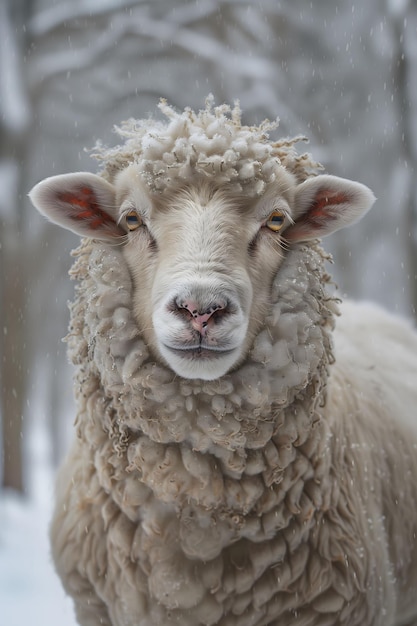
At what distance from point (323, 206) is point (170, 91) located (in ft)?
18.3

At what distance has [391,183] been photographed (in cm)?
866

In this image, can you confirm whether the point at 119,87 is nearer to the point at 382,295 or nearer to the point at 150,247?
the point at 150,247

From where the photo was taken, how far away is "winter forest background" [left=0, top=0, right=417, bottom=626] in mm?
7352

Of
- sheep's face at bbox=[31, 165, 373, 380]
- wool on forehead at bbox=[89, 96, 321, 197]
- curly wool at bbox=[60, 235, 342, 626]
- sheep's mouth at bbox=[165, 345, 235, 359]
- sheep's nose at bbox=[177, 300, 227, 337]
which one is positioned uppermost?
wool on forehead at bbox=[89, 96, 321, 197]

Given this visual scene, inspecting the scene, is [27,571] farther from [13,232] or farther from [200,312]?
[200,312]

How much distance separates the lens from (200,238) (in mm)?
2328

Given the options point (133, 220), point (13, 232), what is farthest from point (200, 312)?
point (13, 232)

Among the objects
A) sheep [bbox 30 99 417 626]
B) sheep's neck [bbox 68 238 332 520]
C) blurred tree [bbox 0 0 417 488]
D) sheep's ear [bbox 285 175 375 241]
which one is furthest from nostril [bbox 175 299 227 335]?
blurred tree [bbox 0 0 417 488]

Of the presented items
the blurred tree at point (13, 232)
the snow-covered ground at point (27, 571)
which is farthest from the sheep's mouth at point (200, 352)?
the blurred tree at point (13, 232)

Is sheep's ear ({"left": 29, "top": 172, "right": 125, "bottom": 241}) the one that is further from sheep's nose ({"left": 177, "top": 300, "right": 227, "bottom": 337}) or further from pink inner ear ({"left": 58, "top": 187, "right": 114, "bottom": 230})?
sheep's nose ({"left": 177, "top": 300, "right": 227, "bottom": 337})

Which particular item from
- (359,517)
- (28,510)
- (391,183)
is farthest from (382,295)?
(359,517)

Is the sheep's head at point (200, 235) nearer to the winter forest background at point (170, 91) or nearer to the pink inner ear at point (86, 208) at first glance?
A: the pink inner ear at point (86, 208)

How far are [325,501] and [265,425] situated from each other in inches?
15.3

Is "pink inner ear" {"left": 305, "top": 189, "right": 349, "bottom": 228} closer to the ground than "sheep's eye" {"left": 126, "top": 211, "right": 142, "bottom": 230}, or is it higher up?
higher up
